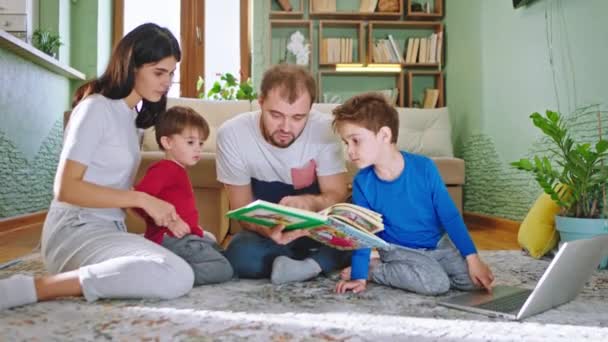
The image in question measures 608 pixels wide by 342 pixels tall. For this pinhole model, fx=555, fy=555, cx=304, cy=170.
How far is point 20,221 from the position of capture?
340 cm

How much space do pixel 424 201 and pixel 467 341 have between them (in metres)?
0.54

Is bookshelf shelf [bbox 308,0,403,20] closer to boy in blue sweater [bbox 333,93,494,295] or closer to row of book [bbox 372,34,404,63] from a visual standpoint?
row of book [bbox 372,34,404,63]

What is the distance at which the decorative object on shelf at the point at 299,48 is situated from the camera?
4.72m

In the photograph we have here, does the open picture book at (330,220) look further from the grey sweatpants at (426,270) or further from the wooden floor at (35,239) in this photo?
the wooden floor at (35,239)

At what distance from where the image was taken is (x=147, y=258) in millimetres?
1360

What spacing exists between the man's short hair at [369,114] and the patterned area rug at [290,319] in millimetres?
472

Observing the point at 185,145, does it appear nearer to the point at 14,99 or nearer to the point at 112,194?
the point at 112,194

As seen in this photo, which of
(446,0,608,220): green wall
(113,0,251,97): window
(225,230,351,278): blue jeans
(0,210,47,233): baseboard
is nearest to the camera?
(225,230,351,278): blue jeans

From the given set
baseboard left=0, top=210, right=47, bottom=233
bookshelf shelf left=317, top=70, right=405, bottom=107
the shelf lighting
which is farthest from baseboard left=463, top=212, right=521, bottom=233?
baseboard left=0, top=210, right=47, bottom=233

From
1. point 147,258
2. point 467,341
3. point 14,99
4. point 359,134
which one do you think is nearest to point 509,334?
point 467,341

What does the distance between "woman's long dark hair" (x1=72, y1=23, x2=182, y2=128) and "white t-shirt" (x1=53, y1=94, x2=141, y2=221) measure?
41 millimetres

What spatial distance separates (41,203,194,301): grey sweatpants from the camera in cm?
134

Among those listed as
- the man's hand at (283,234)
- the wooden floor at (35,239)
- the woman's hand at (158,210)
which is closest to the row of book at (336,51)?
the wooden floor at (35,239)

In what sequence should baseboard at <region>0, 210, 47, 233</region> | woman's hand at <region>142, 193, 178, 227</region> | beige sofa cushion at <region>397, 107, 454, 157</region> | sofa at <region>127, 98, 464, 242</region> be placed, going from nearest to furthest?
woman's hand at <region>142, 193, 178, 227</region>, sofa at <region>127, 98, 464, 242</region>, baseboard at <region>0, 210, 47, 233</region>, beige sofa cushion at <region>397, 107, 454, 157</region>
